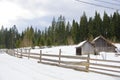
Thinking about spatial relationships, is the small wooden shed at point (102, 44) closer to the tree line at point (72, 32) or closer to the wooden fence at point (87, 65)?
the tree line at point (72, 32)

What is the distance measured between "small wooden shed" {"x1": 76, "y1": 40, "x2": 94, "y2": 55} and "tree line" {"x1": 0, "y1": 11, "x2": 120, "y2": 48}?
28.3 meters

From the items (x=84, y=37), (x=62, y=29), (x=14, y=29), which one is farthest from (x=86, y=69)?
(x=14, y=29)

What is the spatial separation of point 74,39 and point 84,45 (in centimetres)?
4234

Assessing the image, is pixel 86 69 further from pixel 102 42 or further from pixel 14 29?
pixel 14 29

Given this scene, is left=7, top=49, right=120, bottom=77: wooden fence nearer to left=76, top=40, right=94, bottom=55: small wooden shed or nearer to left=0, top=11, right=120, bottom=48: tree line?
left=76, top=40, right=94, bottom=55: small wooden shed

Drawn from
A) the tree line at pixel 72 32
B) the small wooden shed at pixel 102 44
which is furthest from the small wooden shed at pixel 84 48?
the tree line at pixel 72 32

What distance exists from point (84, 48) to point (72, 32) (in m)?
46.8

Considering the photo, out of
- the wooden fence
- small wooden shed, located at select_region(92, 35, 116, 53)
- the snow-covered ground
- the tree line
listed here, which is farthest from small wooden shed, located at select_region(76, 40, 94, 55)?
the snow-covered ground

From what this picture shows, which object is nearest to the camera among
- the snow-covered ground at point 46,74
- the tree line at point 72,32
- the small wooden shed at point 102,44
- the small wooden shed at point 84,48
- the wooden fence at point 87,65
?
the snow-covered ground at point 46,74

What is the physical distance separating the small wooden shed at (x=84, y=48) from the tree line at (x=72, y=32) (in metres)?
28.3

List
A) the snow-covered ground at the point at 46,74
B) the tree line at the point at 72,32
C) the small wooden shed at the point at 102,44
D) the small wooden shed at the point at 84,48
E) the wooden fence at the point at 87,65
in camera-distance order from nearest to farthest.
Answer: the snow-covered ground at the point at 46,74 < the wooden fence at the point at 87,65 < the small wooden shed at the point at 84,48 < the small wooden shed at the point at 102,44 < the tree line at the point at 72,32

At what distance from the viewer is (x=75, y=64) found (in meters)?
19.8

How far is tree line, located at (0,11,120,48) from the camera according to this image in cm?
9619

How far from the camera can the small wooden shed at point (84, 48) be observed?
213 ft
